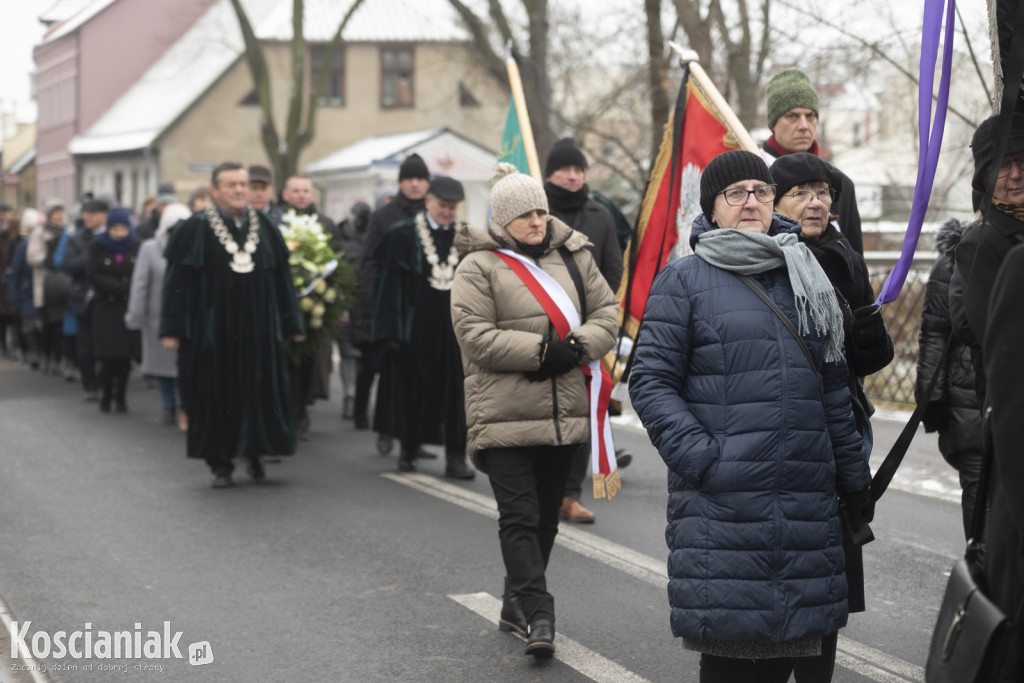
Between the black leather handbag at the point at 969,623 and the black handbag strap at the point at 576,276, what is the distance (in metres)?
3.36

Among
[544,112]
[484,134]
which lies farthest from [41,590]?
[484,134]

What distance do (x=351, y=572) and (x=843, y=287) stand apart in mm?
3394

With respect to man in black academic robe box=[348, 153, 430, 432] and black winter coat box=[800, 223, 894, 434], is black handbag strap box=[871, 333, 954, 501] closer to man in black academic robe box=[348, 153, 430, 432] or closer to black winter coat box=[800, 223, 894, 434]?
black winter coat box=[800, 223, 894, 434]

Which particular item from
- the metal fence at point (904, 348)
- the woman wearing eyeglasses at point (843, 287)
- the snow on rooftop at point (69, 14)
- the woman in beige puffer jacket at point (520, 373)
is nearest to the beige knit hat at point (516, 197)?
the woman in beige puffer jacket at point (520, 373)

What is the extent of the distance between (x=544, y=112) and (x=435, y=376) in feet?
35.1

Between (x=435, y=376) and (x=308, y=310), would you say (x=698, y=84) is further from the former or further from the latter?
(x=308, y=310)

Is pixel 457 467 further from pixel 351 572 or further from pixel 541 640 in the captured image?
pixel 541 640

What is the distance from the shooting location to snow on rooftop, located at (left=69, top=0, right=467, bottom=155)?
49656 millimetres

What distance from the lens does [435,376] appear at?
995 cm

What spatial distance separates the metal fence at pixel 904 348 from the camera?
45.9 feet

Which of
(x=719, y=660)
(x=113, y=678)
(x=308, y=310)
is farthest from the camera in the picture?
(x=308, y=310)

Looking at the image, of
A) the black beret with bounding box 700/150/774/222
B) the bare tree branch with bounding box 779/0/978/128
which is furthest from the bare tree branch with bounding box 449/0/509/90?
the black beret with bounding box 700/150/774/222

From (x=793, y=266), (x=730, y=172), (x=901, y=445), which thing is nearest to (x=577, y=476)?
(x=730, y=172)

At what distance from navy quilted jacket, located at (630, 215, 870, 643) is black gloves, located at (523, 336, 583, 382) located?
183 cm
